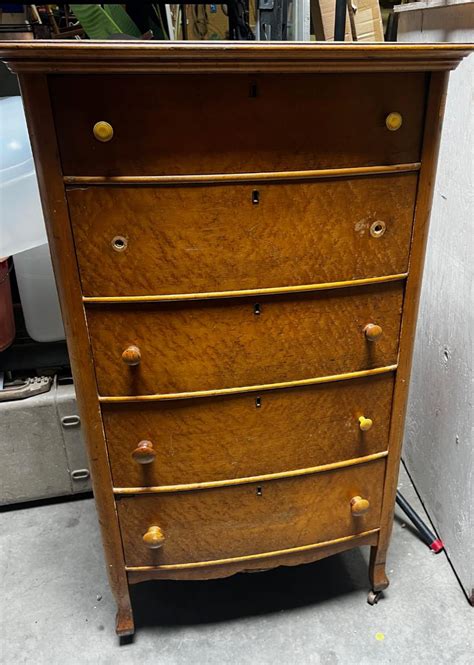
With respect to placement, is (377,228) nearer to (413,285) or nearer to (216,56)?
(413,285)

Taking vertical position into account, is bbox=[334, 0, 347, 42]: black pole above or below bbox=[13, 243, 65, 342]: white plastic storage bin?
above

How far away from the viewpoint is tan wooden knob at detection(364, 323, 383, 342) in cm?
102

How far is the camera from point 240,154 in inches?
34.0

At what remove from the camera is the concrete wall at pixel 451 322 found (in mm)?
1262

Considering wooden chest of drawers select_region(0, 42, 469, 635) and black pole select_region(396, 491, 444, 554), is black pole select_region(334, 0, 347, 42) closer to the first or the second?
wooden chest of drawers select_region(0, 42, 469, 635)

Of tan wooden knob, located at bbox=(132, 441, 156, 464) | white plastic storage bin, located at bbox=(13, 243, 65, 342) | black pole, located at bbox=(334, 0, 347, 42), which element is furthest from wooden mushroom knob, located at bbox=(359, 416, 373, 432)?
white plastic storage bin, located at bbox=(13, 243, 65, 342)

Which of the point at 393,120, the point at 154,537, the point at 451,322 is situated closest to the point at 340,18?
the point at 393,120

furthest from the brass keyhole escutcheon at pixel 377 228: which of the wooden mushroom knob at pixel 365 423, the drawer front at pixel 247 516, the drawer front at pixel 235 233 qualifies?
the drawer front at pixel 247 516

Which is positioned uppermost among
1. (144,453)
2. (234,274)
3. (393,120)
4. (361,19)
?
(361,19)

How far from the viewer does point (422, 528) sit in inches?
59.4

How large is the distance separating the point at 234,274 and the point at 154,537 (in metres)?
0.54

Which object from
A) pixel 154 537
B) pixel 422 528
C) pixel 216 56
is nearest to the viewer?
pixel 216 56

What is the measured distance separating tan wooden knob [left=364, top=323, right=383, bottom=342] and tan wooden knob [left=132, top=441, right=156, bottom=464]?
0.44 metres

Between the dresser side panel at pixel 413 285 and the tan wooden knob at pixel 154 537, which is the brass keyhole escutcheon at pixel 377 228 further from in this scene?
the tan wooden knob at pixel 154 537
